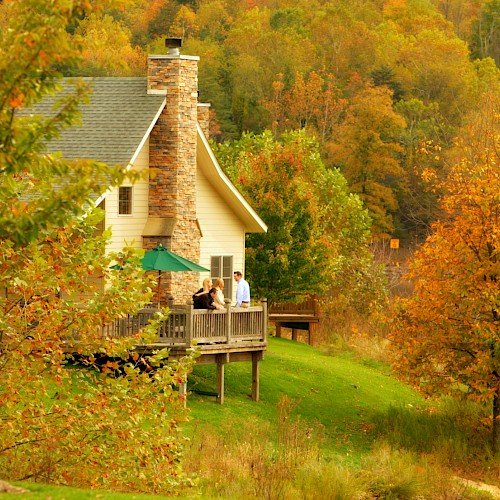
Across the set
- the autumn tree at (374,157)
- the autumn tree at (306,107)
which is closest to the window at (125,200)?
the autumn tree at (374,157)

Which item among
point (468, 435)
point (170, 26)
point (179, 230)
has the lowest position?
point (468, 435)

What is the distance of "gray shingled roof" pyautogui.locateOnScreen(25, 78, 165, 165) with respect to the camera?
32.7 m

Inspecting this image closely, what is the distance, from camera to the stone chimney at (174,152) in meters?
34.4

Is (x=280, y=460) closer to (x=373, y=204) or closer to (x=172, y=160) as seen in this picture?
(x=172, y=160)

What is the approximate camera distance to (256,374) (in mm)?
33719

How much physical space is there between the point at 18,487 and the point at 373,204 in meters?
73.8

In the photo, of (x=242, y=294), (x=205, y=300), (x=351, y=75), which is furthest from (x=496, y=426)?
(x=351, y=75)

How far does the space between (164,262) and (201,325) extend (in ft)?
6.73

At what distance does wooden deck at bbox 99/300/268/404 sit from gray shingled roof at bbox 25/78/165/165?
4256mm

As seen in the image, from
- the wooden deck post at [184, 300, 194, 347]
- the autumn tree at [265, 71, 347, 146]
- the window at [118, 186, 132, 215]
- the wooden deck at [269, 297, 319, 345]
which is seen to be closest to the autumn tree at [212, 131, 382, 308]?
the wooden deck at [269, 297, 319, 345]

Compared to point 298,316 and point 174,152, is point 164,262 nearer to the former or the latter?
point 174,152

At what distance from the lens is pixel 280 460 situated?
84.0ft

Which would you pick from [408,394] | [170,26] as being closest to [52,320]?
[408,394]

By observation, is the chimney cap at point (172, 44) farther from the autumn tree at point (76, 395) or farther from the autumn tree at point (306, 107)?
the autumn tree at point (306, 107)
